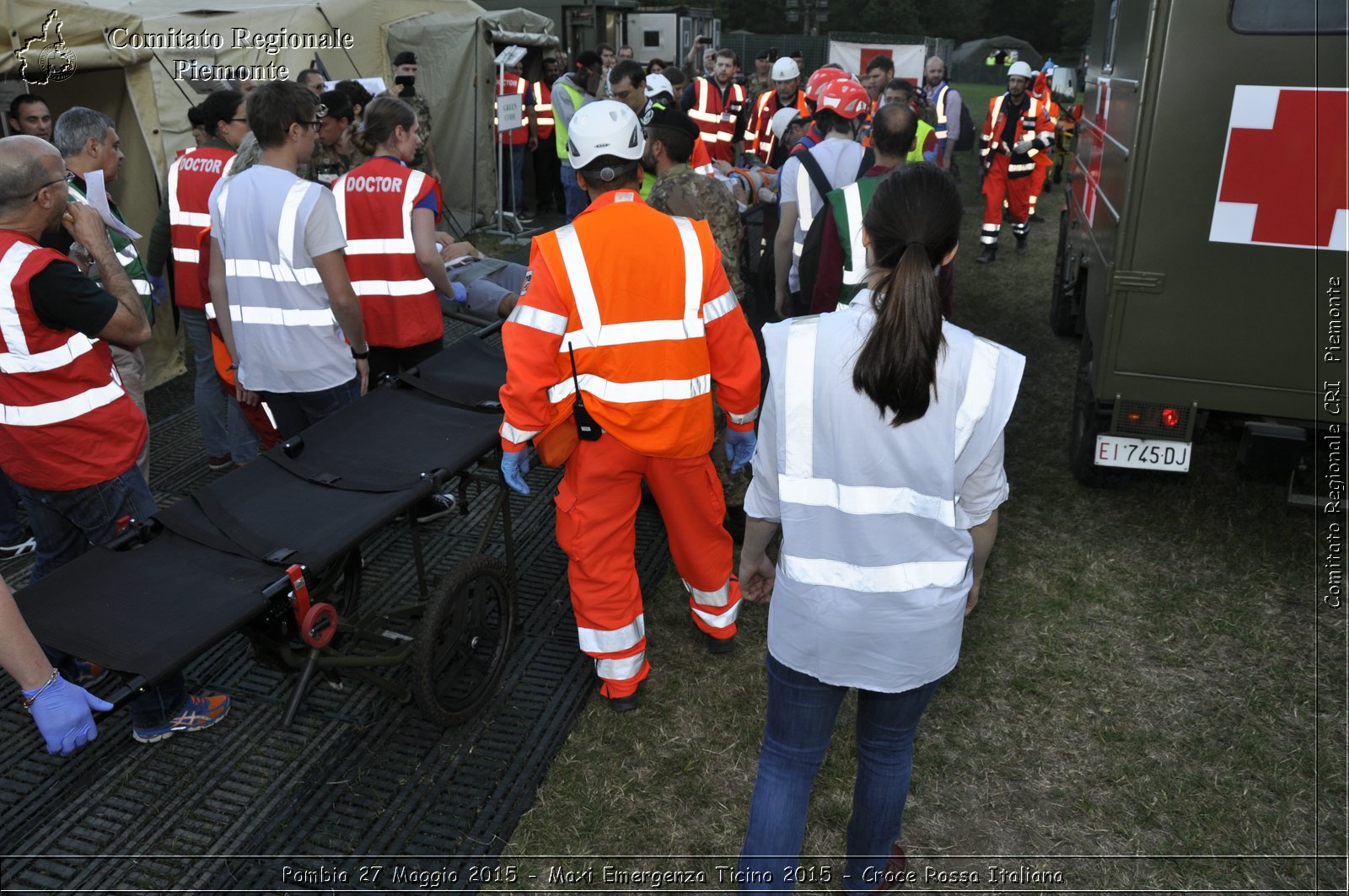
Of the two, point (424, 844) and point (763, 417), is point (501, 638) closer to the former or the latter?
point (424, 844)

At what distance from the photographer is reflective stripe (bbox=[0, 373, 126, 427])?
9.86 feet

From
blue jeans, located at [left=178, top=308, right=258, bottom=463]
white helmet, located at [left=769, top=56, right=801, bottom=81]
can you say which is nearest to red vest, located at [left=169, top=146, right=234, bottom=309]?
blue jeans, located at [left=178, top=308, right=258, bottom=463]

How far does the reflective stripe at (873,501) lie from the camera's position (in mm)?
1978

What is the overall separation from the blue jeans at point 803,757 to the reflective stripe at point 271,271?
2.48 meters

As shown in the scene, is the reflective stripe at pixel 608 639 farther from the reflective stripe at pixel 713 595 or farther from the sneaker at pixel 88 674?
the sneaker at pixel 88 674

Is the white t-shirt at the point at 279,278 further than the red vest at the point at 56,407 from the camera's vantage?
Yes

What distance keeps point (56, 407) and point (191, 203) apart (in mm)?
2102

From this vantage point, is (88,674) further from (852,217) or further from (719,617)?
(852,217)

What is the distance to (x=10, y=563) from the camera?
4.34 m

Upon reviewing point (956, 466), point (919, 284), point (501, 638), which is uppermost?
point (919, 284)

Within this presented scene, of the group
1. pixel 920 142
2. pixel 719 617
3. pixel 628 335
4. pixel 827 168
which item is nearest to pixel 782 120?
pixel 920 142

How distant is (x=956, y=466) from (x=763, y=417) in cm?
42

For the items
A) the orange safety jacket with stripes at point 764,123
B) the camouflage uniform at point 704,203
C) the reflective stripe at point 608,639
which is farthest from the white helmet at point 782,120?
the reflective stripe at point 608,639

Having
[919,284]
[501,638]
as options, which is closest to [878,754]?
[919,284]
